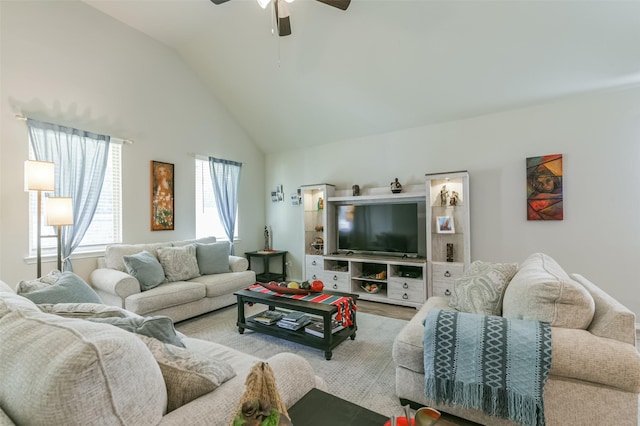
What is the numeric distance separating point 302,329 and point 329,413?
1.77 metres

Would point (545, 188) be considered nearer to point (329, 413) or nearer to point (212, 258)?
point (329, 413)

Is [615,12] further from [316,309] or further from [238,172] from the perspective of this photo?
[238,172]

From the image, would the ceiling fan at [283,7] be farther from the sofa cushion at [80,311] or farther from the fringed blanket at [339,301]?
the fringed blanket at [339,301]

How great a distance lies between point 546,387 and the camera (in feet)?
4.89

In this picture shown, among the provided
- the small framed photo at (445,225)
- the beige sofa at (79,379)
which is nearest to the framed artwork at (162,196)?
the beige sofa at (79,379)

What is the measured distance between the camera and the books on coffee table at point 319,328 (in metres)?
2.63

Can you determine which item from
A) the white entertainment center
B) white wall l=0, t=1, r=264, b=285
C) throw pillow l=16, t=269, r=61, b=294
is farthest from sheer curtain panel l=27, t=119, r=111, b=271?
the white entertainment center

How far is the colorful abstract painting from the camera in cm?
339

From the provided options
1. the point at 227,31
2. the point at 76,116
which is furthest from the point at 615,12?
the point at 76,116

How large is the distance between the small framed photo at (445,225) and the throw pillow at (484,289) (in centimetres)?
161

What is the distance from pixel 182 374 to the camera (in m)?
1.00

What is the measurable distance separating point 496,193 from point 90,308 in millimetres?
4106

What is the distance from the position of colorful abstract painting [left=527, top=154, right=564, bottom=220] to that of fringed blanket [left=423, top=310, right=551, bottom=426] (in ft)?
8.09

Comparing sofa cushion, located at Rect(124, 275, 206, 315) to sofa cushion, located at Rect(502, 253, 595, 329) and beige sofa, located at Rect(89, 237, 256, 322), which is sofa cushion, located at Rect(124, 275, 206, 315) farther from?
sofa cushion, located at Rect(502, 253, 595, 329)
